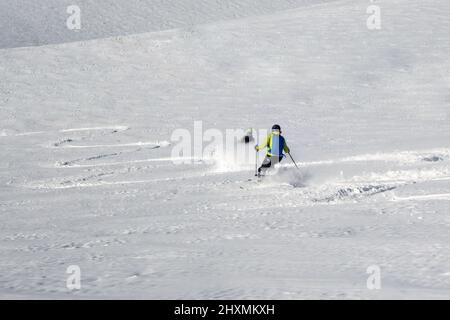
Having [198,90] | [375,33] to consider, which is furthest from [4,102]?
[375,33]

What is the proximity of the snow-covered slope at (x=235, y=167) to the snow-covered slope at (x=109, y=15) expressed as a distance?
4.97 metres

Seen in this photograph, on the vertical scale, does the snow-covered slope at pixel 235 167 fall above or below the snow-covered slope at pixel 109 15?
below

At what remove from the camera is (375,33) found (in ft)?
118

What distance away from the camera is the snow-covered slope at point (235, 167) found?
6992 millimetres

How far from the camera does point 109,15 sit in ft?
149

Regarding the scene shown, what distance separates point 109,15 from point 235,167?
32264 millimetres
